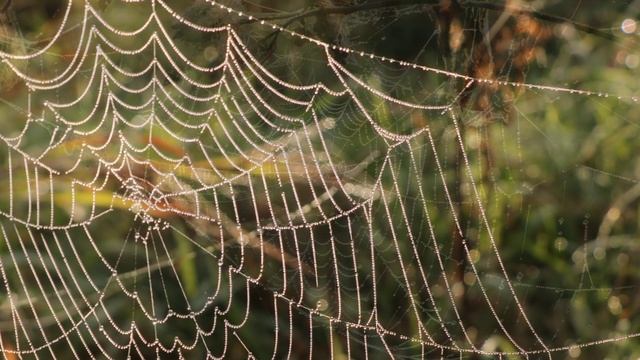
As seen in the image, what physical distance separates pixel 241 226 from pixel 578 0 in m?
1.07

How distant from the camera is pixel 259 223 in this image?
252 cm

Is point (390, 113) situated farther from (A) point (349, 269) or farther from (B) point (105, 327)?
(B) point (105, 327)

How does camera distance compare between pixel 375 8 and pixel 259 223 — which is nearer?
pixel 375 8

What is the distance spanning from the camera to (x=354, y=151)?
2619 millimetres

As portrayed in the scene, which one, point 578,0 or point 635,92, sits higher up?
point 578,0

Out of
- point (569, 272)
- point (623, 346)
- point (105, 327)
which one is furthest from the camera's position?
point (105, 327)

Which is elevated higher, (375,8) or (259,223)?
(375,8)

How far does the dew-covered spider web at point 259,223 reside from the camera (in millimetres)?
2533

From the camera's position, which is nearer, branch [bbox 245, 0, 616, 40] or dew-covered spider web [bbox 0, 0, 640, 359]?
branch [bbox 245, 0, 616, 40]

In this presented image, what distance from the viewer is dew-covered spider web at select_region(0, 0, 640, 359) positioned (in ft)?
8.31

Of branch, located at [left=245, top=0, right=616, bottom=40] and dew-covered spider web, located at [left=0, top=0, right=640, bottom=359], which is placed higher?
branch, located at [left=245, top=0, right=616, bottom=40]

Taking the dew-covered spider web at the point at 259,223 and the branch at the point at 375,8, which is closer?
the branch at the point at 375,8

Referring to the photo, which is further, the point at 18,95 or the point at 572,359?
the point at 18,95

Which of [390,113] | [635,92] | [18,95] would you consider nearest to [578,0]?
[635,92]
